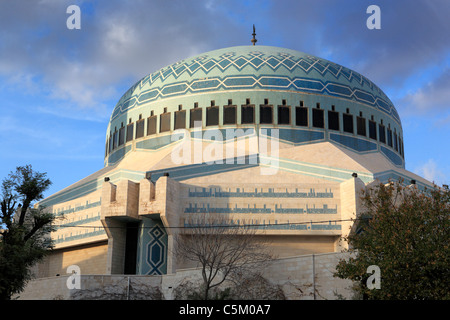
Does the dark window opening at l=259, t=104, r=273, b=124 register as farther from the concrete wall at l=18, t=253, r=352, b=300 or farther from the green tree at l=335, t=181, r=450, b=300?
the green tree at l=335, t=181, r=450, b=300

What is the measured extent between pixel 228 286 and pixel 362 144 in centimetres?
1642

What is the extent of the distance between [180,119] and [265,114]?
473 cm

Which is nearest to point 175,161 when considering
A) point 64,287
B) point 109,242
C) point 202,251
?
point 109,242

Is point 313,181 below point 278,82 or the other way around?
below

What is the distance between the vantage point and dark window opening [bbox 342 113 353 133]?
3681cm

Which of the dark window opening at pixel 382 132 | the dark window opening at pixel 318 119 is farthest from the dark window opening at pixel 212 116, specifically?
the dark window opening at pixel 382 132

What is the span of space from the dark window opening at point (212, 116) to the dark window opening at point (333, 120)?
6.23 metres

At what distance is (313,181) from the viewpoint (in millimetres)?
28984

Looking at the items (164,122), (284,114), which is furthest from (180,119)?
(284,114)

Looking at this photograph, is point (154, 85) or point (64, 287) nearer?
point (64, 287)

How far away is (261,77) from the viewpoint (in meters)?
36.4

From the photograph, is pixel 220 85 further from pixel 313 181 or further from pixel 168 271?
pixel 168 271

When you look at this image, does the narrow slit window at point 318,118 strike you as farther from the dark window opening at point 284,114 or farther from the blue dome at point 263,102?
the dark window opening at point 284,114
